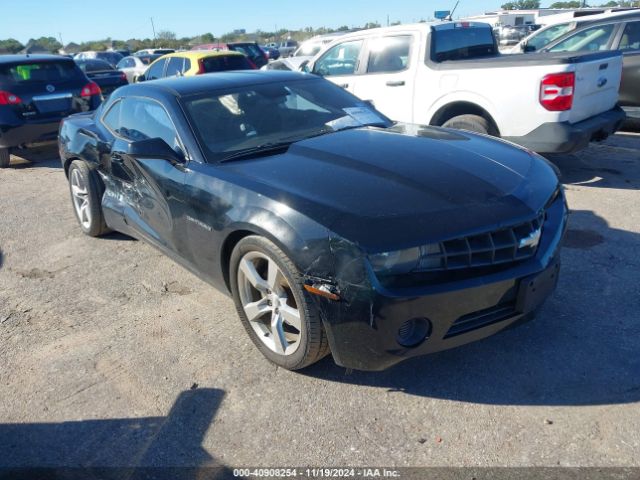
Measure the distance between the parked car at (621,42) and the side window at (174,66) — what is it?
7.32 metres

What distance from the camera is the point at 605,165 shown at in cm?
672

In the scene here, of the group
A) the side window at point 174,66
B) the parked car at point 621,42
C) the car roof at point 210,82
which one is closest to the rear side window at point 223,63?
the side window at point 174,66

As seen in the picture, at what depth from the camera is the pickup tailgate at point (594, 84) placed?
552 cm

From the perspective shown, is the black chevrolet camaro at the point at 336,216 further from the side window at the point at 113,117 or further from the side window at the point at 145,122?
the side window at the point at 113,117

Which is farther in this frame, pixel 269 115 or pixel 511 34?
pixel 511 34

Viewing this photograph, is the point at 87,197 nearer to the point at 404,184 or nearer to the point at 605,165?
the point at 404,184

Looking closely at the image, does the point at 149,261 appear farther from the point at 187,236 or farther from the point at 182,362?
the point at 182,362

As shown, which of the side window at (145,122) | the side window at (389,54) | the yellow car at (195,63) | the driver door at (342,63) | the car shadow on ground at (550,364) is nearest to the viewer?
the car shadow on ground at (550,364)

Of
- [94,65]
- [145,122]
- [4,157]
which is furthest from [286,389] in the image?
[94,65]

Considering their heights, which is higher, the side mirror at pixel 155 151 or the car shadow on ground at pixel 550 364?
the side mirror at pixel 155 151

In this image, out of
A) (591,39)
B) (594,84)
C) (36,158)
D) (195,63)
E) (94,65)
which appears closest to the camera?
(594,84)

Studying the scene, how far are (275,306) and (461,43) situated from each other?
5295 mm

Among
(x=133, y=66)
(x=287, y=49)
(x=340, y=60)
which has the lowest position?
(x=287, y=49)

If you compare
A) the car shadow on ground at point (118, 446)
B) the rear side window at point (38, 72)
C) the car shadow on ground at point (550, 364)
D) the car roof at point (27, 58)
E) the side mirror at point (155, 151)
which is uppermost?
the car roof at point (27, 58)
